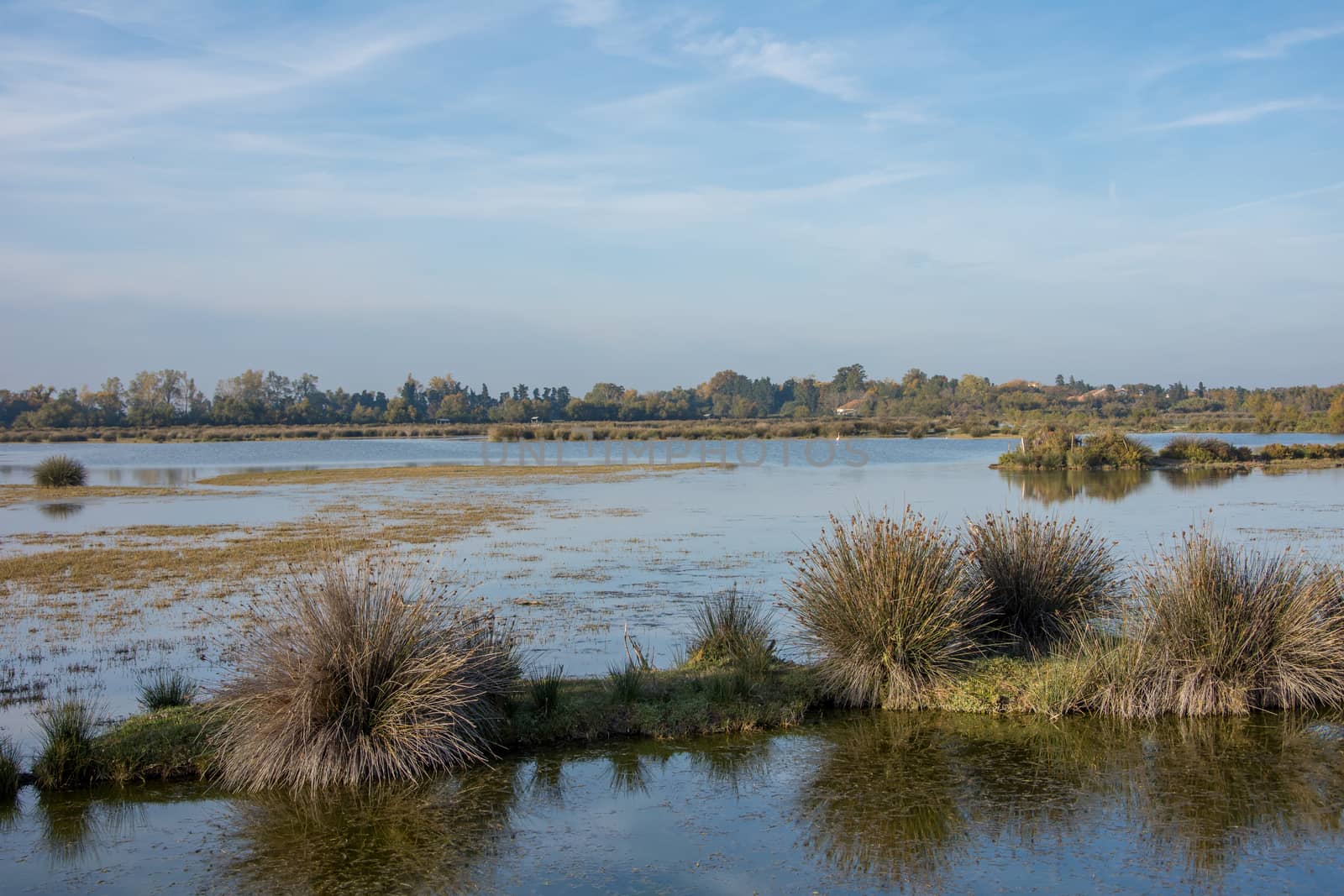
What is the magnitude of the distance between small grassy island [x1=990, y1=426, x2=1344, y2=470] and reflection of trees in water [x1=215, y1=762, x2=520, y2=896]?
137 ft

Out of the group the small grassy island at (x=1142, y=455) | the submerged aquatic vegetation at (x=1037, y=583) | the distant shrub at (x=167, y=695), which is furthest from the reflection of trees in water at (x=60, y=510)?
the small grassy island at (x=1142, y=455)

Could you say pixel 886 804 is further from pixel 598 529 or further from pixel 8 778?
pixel 598 529

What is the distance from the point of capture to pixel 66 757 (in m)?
7.62

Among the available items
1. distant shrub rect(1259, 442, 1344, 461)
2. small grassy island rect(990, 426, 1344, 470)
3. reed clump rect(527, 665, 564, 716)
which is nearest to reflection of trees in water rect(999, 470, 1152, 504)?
small grassy island rect(990, 426, 1344, 470)

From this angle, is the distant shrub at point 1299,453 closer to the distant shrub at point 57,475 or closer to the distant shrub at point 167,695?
the distant shrub at point 167,695

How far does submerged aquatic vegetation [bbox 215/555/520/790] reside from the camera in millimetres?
7613

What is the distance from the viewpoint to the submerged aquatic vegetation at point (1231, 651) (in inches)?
352

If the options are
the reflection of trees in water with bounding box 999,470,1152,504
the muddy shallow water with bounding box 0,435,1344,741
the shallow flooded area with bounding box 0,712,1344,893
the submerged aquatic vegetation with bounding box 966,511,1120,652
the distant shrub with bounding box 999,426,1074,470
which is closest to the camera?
the shallow flooded area with bounding box 0,712,1344,893

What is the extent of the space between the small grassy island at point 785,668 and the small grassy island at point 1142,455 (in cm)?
3706

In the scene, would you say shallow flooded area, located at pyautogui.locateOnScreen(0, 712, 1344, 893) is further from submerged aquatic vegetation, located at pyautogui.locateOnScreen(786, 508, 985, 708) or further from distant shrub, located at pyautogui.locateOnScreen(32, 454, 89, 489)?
distant shrub, located at pyautogui.locateOnScreen(32, 454, 89, 489)

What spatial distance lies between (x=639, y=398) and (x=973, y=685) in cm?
14777

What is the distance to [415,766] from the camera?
7727mm

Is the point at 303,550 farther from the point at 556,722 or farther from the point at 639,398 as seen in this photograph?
the point at 639,398

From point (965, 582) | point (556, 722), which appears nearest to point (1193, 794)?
point (965, 582)
